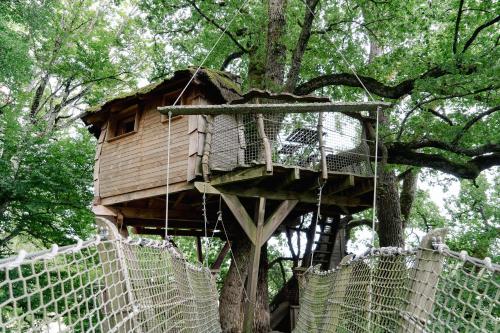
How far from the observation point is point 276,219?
741 centimetres

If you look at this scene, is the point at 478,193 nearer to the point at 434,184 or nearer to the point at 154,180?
the point at 434,184

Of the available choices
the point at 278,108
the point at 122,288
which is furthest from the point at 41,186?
the point at 122,288

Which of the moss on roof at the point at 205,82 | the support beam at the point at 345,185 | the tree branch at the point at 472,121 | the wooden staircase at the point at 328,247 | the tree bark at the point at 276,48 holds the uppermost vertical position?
the tree bark at the point at 276,48

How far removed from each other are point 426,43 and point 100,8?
12874 mm

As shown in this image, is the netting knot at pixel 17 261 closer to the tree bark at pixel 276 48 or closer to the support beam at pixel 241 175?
the support beam at pixel 241 175

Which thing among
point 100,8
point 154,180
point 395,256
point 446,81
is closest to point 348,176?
point 446,81

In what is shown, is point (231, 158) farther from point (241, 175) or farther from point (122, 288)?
point (122, 288)

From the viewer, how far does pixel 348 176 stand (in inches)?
277

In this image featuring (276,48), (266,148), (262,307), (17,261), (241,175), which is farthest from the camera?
(276,48)

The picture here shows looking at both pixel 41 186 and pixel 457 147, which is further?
pixel 41 186

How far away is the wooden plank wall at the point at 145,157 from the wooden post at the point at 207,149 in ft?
1.56

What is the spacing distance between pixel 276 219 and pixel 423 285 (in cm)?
549

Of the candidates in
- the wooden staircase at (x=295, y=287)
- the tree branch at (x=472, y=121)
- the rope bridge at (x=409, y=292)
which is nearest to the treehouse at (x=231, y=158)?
the wooden staircase at (x=295, y=287)

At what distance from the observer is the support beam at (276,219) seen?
721 cm
